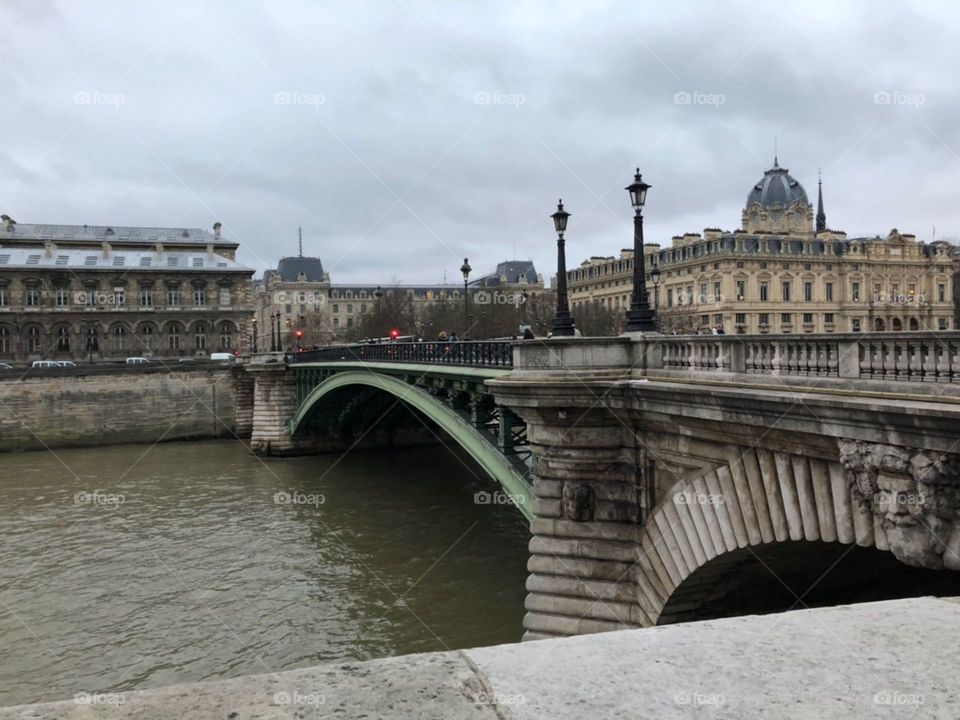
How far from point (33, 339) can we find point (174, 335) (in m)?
10.8

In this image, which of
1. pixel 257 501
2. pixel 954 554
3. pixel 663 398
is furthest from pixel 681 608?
pixel 257 501

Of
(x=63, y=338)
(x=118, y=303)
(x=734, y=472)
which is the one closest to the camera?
(x=734, y=472)

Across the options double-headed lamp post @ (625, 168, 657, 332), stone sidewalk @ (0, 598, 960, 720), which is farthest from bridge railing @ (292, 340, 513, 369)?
stone sidewalk @ (0, 598, 960, 720)

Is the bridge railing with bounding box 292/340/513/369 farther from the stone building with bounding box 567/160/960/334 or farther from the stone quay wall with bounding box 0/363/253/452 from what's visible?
the stone building with bounding box 567/160/960/334

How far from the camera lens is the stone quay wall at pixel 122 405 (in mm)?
46312

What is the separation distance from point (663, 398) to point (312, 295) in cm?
10052

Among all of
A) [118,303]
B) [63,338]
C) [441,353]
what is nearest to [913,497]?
[441,353]

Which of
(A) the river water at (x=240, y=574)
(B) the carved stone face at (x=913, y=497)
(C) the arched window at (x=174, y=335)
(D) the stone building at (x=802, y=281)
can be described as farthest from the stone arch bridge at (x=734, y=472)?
(C) the arched window at (x=174, y=335)

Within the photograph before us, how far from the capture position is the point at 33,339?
6431cm

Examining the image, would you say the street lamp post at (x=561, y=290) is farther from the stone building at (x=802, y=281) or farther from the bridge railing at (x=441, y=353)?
the stone building at (x=802, y=281)

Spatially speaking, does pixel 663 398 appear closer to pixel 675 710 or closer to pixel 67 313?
pixel 675 710

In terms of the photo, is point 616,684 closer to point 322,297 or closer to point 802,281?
point 802,281

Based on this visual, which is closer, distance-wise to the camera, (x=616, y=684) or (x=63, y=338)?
(x=616, y=684)

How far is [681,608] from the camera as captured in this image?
9.96 m
